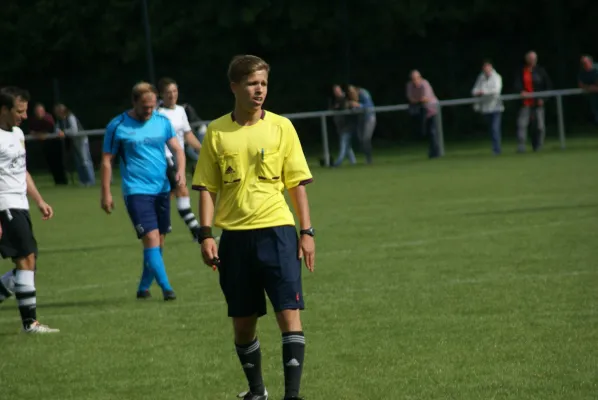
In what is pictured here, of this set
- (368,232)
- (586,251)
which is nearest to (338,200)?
(368,232)

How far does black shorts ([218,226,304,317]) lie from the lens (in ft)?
23.7

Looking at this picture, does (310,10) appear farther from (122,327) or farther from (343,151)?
(122,327)

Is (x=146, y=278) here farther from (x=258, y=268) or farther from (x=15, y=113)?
(x=258, y=268)

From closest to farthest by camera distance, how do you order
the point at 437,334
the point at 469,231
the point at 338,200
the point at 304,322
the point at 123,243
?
the point at 437,334 < the point at 304,322 < the point at 469,231 < the point at 123,243 < the point at 338,200

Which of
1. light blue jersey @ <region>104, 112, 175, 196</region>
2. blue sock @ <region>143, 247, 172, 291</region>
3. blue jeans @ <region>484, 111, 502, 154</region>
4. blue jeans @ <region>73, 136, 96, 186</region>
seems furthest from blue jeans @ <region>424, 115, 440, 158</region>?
blue sock @ <region>143, 247, 172, 291</region>

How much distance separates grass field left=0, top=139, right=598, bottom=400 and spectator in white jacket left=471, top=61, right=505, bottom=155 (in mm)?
10203

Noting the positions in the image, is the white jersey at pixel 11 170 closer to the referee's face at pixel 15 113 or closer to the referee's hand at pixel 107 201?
the referee's face at pixel 15 113

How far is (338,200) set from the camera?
856 inches

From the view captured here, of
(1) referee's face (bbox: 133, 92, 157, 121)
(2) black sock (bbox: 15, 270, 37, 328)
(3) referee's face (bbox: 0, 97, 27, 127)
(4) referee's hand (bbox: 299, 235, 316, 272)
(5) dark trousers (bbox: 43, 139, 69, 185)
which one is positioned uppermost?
(3) referee's face (bbox: 0, 97, 27, 127)

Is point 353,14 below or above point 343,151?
above

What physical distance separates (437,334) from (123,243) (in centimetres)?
867

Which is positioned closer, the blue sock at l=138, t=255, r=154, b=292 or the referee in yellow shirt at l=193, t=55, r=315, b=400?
the referee in yellow shirt at l=193, t=55, r=315, b=400

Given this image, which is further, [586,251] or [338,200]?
[338,200]

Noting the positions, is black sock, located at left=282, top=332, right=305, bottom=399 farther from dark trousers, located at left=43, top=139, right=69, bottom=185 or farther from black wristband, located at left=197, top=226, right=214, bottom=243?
dark trousers, located at left=43, top=139, right=69, bottom=185
